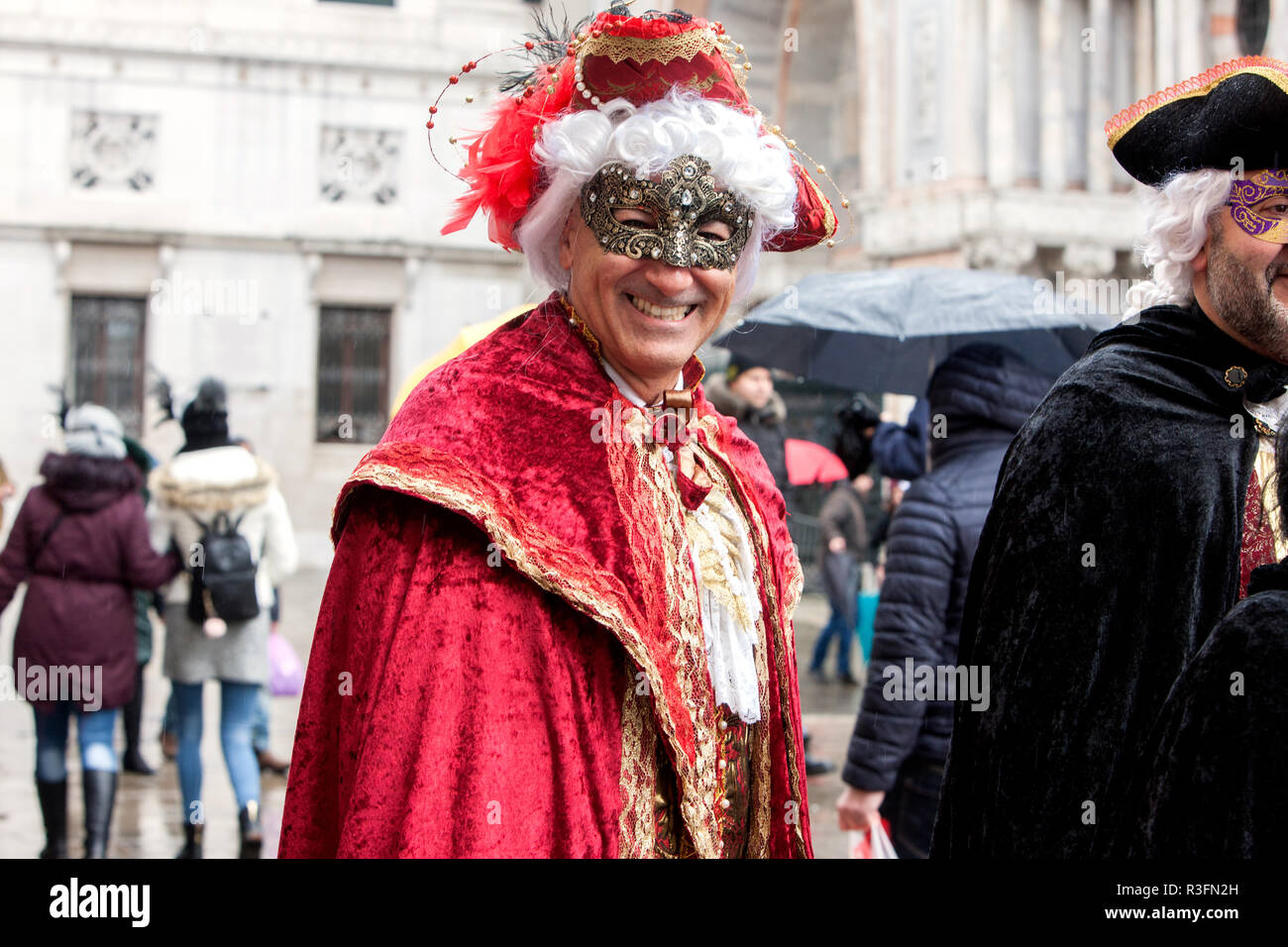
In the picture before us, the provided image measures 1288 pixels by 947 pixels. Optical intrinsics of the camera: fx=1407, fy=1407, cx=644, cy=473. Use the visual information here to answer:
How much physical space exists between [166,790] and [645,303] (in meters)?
4.88

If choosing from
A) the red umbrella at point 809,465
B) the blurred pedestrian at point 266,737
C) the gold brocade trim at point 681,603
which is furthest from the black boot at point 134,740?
the gold brocade trim at point 681,603

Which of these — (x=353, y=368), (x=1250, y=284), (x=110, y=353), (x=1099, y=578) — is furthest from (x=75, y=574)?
(x=110, y=353)

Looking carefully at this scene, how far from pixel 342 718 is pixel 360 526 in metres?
0.30

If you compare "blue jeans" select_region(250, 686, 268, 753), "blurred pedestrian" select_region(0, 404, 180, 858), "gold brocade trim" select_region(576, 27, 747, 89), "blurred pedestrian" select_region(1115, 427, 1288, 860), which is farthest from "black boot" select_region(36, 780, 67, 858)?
"blurred pedestrian" select_region(1115, 427, 1288, 860)

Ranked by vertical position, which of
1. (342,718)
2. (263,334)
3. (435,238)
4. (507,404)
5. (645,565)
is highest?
(435,238)

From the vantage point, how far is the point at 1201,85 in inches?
96.5

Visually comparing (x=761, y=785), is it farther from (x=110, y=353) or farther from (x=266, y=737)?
(x=110, y=353)

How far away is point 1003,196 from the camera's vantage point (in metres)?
12.4

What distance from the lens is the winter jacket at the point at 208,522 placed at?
526 centimetres

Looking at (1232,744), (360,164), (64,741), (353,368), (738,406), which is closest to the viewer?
(1232,744)

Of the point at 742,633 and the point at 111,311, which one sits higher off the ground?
the point at 111,311

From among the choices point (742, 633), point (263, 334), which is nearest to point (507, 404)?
point (742, 633)

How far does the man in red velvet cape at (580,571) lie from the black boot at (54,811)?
3.17 m
